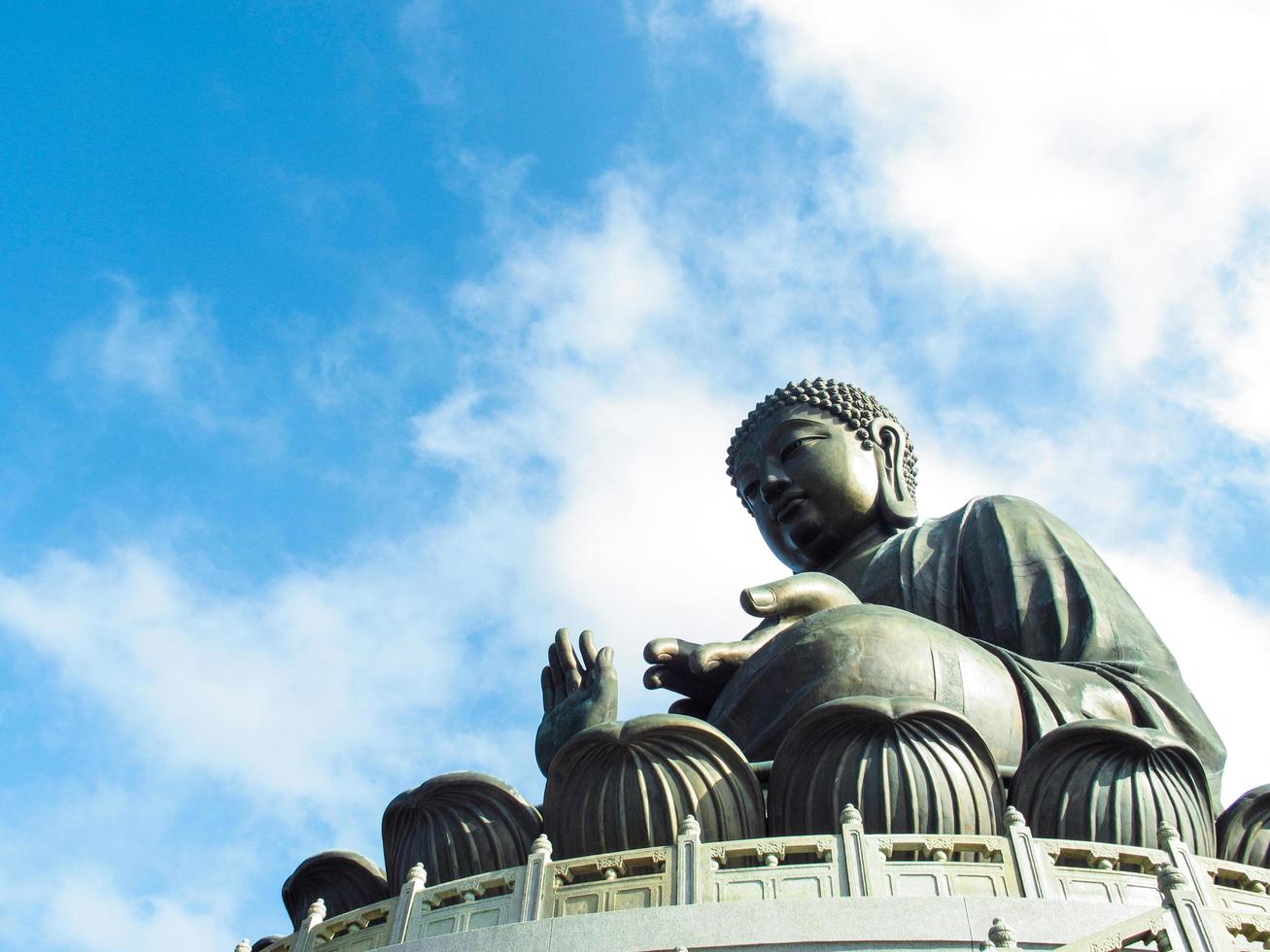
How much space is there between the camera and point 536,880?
6.39m

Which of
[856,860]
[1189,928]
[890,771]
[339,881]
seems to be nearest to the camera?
[1189,928]

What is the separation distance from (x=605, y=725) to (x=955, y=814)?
1.62 metres

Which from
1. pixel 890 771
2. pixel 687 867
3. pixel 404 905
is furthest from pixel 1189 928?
pixel 404 905

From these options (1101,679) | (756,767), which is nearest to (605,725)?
(756,767)

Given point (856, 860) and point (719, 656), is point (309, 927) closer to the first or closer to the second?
point (856, 860)

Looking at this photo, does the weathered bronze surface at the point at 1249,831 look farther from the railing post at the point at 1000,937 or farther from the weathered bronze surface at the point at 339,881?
the weathered bronze surface at the point at 339,881

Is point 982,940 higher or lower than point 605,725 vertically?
lower

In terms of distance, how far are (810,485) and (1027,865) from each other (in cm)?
622

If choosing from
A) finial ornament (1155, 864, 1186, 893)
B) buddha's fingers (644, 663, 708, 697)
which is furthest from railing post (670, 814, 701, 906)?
buddha's fingers (644, 663, 708, 697)

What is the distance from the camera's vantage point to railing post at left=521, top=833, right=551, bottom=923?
6.29 metres

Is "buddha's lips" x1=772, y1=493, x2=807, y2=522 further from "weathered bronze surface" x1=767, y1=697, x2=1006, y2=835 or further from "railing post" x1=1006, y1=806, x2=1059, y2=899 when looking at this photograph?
"railing post" x1=1006, y1=806, x2=1059, y2=899

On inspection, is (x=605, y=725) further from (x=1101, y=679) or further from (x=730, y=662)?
(x=1101, y=679)

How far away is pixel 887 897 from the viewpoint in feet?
19.3

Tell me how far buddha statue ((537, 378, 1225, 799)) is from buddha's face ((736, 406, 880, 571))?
0.04ft
